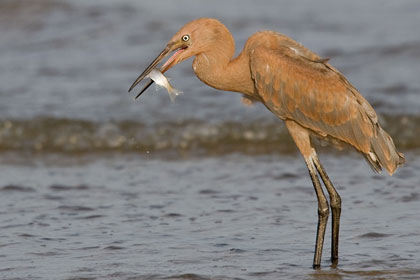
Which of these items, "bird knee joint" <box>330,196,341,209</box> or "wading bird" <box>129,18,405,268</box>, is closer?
"wading bird" <box>129,18,405,268</box>

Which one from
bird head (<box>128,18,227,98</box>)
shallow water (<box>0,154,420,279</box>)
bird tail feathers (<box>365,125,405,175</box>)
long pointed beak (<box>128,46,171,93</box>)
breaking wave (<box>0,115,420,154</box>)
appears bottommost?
shallow water (<box>0,154,420,279</box>)

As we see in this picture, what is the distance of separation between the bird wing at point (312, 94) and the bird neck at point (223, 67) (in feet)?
0.29

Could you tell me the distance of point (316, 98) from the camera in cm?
662

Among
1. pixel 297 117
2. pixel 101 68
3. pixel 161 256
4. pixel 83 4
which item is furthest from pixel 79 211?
pixel 83 4

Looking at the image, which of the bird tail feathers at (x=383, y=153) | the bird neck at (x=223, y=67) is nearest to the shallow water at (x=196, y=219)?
the bird tail feathers at (x=383, y=153)

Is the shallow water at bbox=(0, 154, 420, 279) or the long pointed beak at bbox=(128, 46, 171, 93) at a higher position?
Result: the long pointed beak at bbox=(128, 46, 171, 93)

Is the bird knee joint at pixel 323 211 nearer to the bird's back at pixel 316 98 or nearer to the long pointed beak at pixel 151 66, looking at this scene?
the bird's back at pixel 316 98

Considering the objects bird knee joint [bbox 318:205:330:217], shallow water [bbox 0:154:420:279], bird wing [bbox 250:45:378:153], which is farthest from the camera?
bird knee joint [bbox 318:205:330:217]

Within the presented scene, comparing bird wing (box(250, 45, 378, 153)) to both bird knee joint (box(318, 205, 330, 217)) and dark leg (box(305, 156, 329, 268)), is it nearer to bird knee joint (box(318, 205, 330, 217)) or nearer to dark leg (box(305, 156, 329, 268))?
dark leg (box(305, 156, 329, 268))

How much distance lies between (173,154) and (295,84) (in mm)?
3505

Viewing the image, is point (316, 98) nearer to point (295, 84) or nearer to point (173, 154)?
point (295, 84)

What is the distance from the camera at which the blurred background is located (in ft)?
21.7

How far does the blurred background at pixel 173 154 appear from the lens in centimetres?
662

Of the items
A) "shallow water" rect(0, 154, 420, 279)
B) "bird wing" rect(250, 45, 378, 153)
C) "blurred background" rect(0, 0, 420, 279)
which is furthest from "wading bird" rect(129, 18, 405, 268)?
"blurred background" rect(0, 0, 420, 279)
